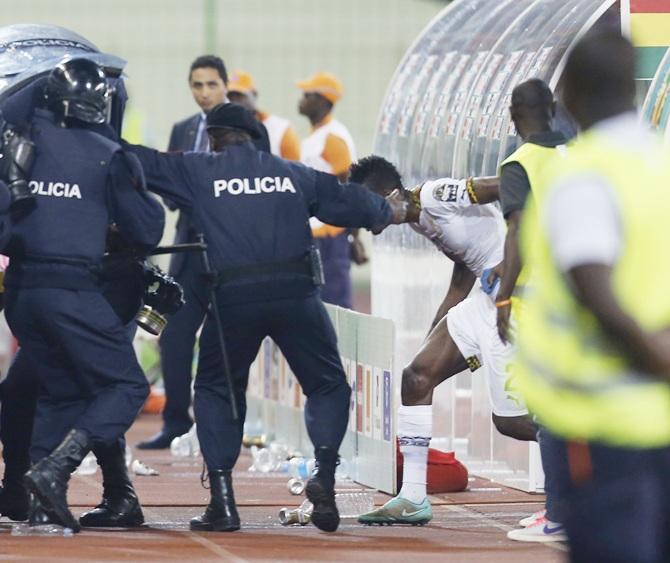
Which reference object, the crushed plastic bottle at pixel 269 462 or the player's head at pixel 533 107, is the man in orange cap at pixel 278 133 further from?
the player's head at pixel 533 107

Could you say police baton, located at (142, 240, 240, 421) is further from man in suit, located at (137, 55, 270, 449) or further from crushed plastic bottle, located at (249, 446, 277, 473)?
man in suit, located at (137, 55, 270, 449)

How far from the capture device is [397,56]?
22.4 metres

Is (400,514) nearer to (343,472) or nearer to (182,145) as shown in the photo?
(343,472)

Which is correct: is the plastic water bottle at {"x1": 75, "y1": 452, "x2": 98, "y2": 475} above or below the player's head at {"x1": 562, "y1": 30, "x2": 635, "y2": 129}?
below

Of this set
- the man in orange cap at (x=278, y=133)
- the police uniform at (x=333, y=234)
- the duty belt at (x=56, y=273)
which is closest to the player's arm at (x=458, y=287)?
the duty belt at (x=56, y=273)

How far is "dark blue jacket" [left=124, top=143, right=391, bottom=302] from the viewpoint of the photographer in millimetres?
7656

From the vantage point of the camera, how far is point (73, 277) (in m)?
7.50

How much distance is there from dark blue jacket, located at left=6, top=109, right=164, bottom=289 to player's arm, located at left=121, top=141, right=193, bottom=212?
9 cm

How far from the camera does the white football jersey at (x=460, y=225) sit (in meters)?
8.20

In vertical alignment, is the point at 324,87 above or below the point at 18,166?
above

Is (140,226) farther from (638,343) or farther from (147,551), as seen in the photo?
(638,343)

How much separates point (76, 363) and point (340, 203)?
133 centimetres

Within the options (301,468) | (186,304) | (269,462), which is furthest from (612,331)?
(186,304)

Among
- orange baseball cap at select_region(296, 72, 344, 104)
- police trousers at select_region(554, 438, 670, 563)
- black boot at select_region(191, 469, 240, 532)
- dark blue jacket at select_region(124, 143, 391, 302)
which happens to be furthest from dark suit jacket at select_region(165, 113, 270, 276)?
police trousers at select_region(554, 438, 670, 563)
